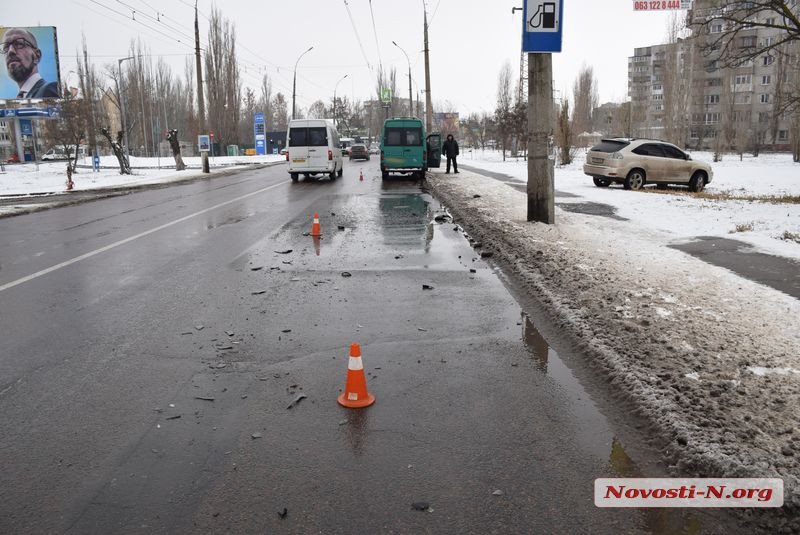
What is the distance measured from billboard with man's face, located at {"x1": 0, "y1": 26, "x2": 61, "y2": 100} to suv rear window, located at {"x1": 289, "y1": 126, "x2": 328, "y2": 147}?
27.6 m

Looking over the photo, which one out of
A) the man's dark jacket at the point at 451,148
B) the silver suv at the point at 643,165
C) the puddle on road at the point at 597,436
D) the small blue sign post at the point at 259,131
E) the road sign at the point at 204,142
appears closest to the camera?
the puddle on road at the point at 597,436

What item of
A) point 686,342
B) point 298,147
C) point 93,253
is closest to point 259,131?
point 298,147

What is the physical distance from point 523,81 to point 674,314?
51295mm

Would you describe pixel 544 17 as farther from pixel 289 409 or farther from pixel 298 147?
pixel 298 147

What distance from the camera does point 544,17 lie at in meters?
11.1

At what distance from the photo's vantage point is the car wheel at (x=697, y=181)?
21859 millimetres

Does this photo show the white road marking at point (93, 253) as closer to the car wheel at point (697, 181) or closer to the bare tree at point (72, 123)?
the car wheel at point (697, 181)

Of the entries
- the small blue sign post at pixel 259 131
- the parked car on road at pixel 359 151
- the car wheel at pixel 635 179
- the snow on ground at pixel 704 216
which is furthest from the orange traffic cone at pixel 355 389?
the small blue sign post at pixel 259 131

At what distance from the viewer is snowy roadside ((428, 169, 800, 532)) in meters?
3.30

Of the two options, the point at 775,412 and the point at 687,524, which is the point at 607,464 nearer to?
the point at 687,524

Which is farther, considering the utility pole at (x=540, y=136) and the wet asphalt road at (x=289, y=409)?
the utility pole at (x=540, y=136)

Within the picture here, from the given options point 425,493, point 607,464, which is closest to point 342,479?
point 425,493

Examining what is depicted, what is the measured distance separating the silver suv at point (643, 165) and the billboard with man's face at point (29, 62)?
132 ft

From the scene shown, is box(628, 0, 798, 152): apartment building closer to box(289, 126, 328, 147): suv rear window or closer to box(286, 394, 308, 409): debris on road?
box(289, 126, 328, 147): suv rear window
